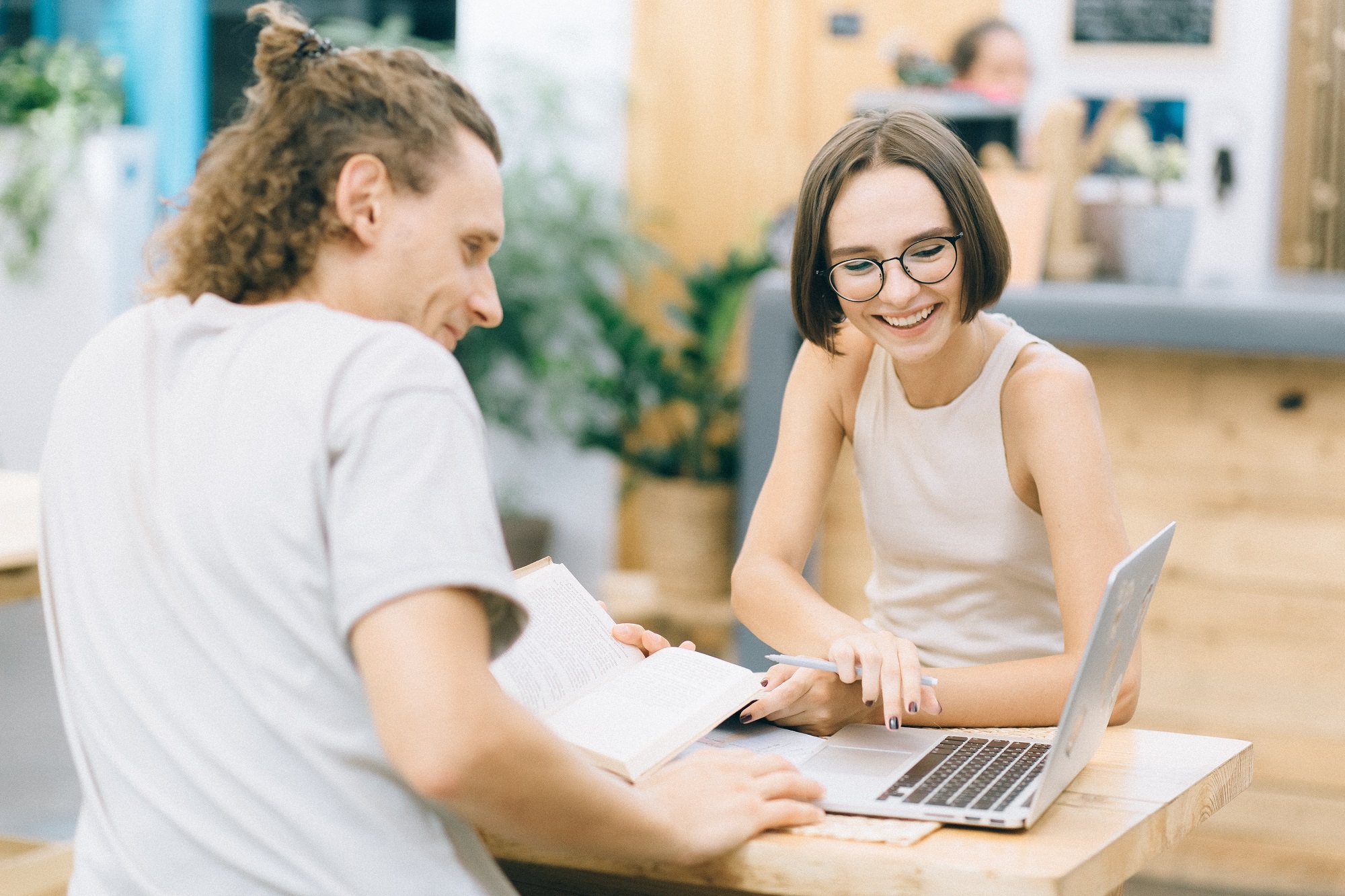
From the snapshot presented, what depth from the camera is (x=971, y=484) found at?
167 cm

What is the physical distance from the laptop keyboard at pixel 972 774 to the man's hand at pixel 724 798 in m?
0.09

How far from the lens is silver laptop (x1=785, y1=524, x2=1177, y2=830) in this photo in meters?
1.08

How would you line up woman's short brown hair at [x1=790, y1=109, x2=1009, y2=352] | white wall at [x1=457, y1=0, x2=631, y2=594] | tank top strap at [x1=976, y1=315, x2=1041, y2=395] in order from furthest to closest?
white wall at [x1=457, y1=0, x2=631, y2=594], tank top strap at [x1=976, y1=315, x2=1041, y2=395], woman's short brown hair at [x1=790, y1=109, x2=1009, y2=352]

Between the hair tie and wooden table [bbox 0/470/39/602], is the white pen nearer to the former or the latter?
the hair tie

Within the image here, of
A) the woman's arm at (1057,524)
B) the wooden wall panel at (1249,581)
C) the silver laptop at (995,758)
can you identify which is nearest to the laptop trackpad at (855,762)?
the silver laptop at (995,758)

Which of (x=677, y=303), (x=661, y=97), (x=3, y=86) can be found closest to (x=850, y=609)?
(x=677, y=303)

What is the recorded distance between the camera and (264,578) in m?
0.95

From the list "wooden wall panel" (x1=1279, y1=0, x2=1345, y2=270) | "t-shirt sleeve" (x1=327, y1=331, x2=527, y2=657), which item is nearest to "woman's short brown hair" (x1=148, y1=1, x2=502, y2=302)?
"t-shirt sleeve" (x1=327, y1=331, x2=527, y2=657)

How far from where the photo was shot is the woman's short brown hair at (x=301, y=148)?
3.46 ft

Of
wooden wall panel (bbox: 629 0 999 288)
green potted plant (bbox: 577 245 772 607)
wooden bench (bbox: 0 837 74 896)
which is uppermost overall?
wooden wall panel (bbox: 629 0 999 288)

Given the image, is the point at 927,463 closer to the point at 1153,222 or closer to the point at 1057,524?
the point at 1057,524

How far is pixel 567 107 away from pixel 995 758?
3.89 m

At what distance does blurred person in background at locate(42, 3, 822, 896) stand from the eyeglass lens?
0.56 m

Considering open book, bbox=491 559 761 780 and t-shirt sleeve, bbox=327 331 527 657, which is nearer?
t-shirt sleeve, bbox=327 331 527 657
